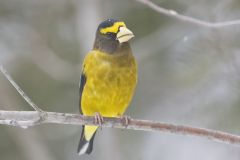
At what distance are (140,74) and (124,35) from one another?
9.82ft

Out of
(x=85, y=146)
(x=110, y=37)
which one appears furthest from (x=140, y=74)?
(x=110, y=37)

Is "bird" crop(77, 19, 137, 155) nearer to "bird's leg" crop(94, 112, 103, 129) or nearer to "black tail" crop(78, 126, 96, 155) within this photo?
"bird's leg" crop(94, 112, 103, 129)

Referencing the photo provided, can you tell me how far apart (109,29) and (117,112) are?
1.79ft

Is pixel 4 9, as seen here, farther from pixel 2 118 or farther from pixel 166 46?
pixel 2 118

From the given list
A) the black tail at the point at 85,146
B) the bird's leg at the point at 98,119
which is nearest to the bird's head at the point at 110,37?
the bird's leg at the point at 98,119

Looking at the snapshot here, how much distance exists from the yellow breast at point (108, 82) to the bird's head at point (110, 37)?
59 mm

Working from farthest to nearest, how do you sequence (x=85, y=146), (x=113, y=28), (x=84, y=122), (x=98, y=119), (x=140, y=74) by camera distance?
1. (x=140, y=74)
2. (x=85, y=146)
3. (x=113, y=28)
4. (x=98, y=119)
5. (x=84, y=122)

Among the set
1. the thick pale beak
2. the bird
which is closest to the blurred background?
the bird

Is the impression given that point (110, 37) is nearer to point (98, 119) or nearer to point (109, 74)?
point (109, 74)

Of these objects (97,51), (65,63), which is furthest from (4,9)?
(97,51)

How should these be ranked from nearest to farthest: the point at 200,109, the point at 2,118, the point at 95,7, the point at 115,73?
the point at 2,118
the point at 115,73
the point at 200,109
the point at 95,7

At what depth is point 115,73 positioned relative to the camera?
12.9ft

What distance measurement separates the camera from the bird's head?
389cm

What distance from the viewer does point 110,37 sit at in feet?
13.1
